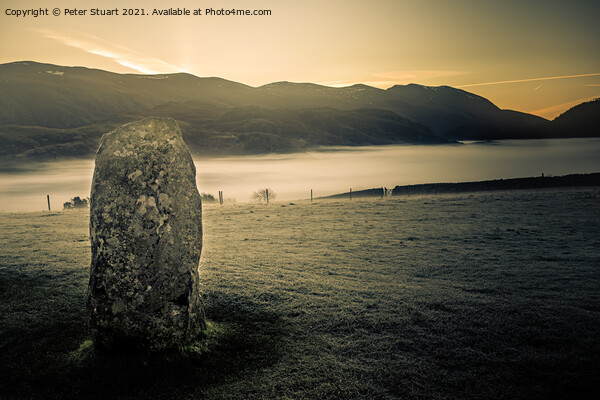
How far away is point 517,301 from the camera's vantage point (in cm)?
1022

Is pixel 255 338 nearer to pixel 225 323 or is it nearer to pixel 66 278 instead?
pixel 225 323

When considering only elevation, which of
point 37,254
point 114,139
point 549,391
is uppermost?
point 114,139

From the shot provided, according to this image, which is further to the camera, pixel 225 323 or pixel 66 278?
pixel 66 278

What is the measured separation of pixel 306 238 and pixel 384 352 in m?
12.2

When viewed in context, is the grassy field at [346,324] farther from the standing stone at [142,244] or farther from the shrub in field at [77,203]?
the shrub in field at [77,203]

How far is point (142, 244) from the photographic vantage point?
7.30m

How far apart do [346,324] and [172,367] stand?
13.0 ft

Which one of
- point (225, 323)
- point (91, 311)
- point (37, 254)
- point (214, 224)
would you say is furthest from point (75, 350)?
point (214, 224)

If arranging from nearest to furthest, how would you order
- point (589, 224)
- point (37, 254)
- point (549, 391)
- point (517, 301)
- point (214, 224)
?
point (549, 391)
point (517, 301)
point (37, 254)
point (589, 224)
point (214, 224)

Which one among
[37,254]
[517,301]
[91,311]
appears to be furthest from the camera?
[37,254]

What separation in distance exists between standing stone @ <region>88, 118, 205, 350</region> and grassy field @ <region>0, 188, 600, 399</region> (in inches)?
26.3

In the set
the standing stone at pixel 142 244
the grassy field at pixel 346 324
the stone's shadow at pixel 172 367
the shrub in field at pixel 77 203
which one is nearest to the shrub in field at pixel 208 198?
the shrub in field at pixel 77 203

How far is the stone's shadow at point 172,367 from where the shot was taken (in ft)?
22.2

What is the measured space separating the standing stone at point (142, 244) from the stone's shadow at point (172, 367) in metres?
0.32
